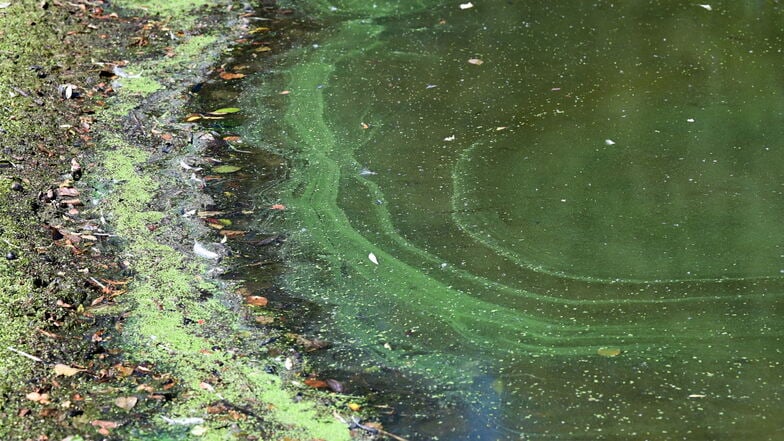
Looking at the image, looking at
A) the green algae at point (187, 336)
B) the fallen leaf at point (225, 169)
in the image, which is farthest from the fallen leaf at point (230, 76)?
the green algae at point (187, 336)

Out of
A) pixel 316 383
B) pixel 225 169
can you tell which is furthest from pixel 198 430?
pixel 225 169

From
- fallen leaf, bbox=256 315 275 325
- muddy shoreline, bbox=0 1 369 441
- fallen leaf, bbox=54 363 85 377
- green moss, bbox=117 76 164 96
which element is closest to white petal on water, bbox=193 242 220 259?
muddy shoreline, bbox=0 1 369 441

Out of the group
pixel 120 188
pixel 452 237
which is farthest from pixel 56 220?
pixel 452 237

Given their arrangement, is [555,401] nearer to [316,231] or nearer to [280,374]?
[280,374]

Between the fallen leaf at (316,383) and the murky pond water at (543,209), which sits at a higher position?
the murky pond water at (543,209)

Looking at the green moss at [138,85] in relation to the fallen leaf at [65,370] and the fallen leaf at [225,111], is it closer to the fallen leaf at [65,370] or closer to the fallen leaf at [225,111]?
the fallen leaf at [225,111]

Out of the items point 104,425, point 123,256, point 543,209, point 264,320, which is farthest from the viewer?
point 543,209

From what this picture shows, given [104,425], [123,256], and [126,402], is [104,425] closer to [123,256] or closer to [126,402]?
[126,402]
